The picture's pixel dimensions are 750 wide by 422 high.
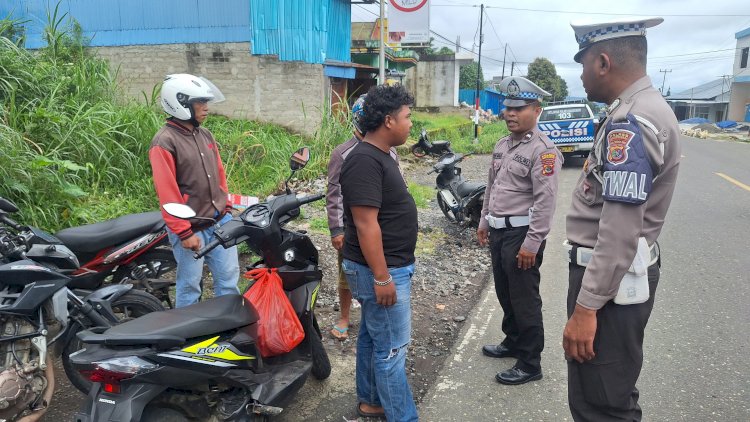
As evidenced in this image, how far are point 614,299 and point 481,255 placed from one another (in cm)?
435

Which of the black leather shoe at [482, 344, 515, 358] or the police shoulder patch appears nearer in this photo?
the police shoulder patch

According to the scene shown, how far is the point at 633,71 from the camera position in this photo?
1.97 metres

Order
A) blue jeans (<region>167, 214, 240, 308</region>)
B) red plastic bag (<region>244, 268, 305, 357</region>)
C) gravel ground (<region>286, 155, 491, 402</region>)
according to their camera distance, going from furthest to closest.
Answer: gravel ground (<region>286, 155, 491, 402</region>), blue jeans (<region>167, 214, 240, 308</region>), red plastic bag (<region>244, 268, 305, 357</region>)

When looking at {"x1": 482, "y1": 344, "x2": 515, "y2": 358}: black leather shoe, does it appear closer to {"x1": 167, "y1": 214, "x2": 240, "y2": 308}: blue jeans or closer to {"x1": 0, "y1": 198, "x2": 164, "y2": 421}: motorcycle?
{"x1": 167, "y1": 214, "x2": 240, "y2": 308}: blue jeans

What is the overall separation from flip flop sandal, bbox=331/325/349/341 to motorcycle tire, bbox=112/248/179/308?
137 cm

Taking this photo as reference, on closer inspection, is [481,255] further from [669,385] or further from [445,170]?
[669,385]

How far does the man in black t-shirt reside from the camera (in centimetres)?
242

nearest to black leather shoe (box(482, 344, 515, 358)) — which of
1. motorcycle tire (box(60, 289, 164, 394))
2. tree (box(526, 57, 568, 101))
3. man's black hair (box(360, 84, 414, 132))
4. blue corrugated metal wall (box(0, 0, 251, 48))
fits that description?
man's black hair (box(360, 84, 414, 132))

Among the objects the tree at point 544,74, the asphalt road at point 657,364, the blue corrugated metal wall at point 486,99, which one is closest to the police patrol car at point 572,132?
the asphalt road at point 657,364

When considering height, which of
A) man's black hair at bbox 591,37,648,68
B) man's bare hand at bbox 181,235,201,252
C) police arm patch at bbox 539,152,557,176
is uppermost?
man's black hair at bbox 591,37,648,68

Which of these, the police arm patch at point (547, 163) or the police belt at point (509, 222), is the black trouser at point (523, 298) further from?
the police arm patch at point (547, 163)

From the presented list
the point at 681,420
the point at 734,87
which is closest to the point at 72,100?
the point at 681,420

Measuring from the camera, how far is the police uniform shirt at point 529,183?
10.7ft

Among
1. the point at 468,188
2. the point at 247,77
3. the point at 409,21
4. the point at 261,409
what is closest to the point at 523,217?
the point at 261,409
